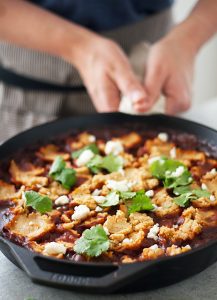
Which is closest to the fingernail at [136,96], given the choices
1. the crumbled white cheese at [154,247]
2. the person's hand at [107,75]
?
the person's hand at [107,75]

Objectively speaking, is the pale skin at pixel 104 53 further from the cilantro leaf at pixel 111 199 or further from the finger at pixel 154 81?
the cilantro leaf at pixel 111 199

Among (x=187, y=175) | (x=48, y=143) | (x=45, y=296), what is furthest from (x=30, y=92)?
(x=45, y=296)

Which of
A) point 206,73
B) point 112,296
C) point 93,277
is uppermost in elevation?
point 93,277

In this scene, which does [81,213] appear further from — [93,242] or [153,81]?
[153,81]

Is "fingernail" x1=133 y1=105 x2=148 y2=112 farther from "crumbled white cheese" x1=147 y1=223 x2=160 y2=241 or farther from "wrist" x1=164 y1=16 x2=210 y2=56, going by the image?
"crumbled white cheese" x1=147 y1=223 x2=160 y2=241

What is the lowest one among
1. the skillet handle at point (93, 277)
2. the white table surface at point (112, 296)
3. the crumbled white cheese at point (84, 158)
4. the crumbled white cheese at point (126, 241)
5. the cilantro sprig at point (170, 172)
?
the white table surface at point (112, 296)

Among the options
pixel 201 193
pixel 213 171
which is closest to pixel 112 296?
pixel 201 193
